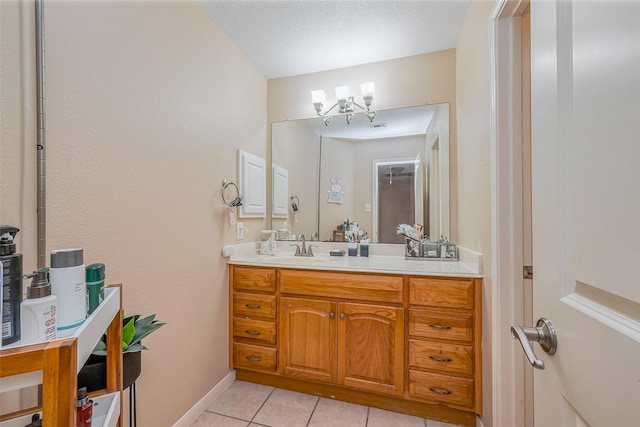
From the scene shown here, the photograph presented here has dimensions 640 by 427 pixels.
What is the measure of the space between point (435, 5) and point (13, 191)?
219 centimetres

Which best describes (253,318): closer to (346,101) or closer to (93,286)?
(93,286)

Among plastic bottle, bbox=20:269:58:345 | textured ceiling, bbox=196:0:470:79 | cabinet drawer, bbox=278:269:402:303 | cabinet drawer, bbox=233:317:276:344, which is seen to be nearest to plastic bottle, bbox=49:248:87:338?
plastic bottle, bbox=20:269:58:345

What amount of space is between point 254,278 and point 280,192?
90 cm

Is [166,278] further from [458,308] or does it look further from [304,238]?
[458,308]

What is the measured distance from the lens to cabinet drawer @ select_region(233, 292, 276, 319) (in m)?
1.75

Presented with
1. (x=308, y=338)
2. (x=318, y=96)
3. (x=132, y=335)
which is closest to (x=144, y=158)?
(x=132, y=335)

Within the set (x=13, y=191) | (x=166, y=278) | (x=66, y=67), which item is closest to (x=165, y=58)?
(x=66, y=67)

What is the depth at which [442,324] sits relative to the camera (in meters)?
1.44

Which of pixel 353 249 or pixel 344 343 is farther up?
pixel 353 249

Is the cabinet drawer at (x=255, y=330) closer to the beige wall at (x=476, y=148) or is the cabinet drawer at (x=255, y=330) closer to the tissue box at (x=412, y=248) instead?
the tissue box at (x=412, y=248)

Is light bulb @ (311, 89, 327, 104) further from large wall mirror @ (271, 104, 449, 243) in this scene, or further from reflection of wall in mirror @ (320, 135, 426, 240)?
reflection of wall in mirror @ (320, 135, 426, 240)

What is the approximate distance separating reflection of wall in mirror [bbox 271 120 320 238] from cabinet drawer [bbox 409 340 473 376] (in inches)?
48.6

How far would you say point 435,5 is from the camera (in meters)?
1.58

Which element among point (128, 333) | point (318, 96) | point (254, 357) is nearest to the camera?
point (128, 333)
